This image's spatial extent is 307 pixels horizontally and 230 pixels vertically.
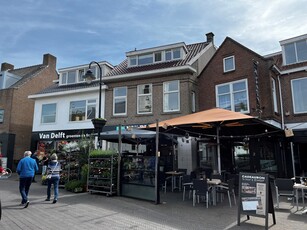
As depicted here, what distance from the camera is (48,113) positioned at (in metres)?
21.4

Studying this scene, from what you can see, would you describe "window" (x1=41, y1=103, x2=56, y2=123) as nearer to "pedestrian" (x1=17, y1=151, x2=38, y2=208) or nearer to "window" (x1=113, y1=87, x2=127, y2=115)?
"window" (x1=113, y1=87, x2=127, y2=115)

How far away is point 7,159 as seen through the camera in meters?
21.5

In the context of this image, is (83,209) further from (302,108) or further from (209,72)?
(302,108)

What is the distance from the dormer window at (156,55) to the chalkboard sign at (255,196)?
12.6 meters

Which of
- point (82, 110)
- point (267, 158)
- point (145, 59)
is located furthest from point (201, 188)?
point (82, 110)

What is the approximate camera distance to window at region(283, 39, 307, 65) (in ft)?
52.0

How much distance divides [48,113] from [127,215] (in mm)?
16504

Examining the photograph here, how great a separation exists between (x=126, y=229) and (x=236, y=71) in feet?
41.1

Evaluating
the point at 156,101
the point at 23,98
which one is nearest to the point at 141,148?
the point at 156,101

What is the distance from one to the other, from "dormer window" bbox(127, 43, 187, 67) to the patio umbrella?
7752mm

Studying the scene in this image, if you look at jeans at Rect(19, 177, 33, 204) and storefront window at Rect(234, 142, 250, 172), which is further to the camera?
storefront window at Rect(234, 142, 250, 172)

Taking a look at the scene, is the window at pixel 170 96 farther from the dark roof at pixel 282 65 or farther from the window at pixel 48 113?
the window at pixel 48 113

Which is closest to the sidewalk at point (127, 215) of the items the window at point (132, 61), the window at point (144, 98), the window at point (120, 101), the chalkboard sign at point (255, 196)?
the chalkboard sign at point (255, 196)

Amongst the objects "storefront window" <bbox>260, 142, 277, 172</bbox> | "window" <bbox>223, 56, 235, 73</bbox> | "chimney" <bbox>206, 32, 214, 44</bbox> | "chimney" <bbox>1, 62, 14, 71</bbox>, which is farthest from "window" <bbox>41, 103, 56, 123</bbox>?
"storefront window" <bbox>260, 142, 277, 172</bbox>
